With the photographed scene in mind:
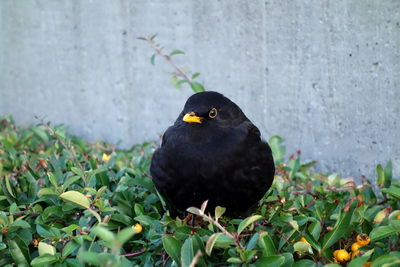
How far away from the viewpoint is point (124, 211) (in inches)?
102

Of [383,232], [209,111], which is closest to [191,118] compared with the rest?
[209,111]

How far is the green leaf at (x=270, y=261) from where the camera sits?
6.41ft

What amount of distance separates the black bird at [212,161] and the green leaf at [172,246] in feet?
1.34

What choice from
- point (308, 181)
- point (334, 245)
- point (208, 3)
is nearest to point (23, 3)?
point (208, 3)

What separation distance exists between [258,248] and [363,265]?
35cm

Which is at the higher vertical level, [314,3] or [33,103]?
[314,3]

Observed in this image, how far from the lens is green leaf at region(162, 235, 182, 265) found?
2066 millimetres

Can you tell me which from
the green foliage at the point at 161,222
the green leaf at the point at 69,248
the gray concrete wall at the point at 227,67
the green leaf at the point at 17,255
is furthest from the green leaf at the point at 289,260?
the gray concrete wall at the point at 227,67

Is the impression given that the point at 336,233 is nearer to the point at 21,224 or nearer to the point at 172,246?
the point at 172,246

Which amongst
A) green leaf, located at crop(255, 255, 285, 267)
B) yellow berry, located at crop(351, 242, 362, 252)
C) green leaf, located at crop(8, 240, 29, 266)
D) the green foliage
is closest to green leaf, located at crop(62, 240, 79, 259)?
the green foliage

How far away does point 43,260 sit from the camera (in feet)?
6.80

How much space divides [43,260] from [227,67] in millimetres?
2206

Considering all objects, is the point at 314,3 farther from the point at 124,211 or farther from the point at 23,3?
the point at 23,3

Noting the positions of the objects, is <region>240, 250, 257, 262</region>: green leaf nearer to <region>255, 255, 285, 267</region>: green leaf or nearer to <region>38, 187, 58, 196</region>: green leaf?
<region>255, 255, 285, 267</region>: green leaf
